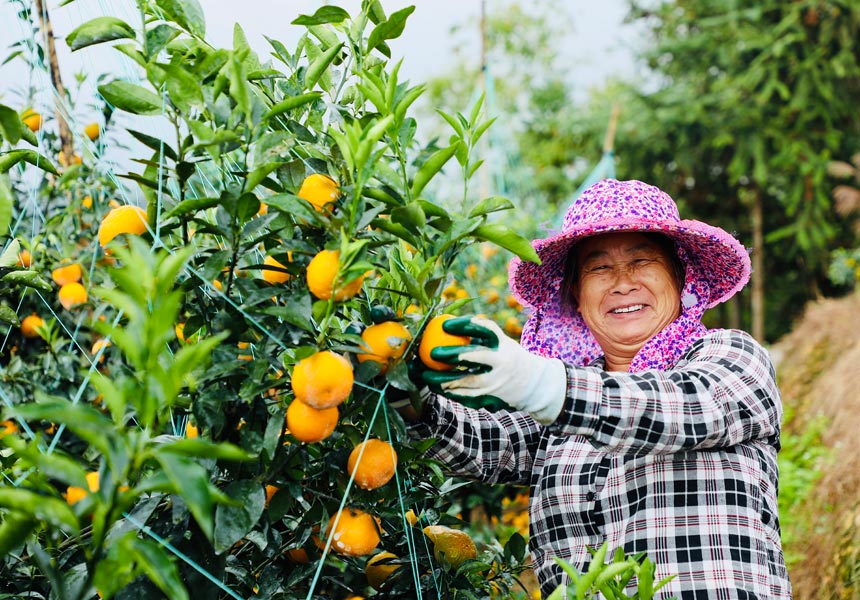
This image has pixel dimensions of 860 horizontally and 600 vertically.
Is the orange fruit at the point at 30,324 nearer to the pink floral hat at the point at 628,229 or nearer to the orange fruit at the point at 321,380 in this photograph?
the pink floral hat at the point at 628,229

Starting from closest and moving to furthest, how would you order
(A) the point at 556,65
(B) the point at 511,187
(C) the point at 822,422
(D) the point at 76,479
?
1. (D) the point at 76,479
2. (C) the point at 822,422
3. (B) the point at 511,187
4. (A) the point at 556,65

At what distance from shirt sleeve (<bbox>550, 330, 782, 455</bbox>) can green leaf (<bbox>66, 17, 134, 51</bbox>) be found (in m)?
0.72

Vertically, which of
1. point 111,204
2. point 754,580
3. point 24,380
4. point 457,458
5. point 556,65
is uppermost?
point 556,65

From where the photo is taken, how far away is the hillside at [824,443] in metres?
2.93

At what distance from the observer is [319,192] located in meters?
1.04

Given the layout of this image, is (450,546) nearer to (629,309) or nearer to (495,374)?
(495,374)

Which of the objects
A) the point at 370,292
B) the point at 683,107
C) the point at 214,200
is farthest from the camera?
the point at 683,107

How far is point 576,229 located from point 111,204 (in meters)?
1.27

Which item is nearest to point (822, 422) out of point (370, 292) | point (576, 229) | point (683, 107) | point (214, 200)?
point (576, 229)

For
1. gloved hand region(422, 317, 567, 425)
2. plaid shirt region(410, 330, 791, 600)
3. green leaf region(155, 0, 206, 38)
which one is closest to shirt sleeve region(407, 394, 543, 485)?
plaid shirt region(410, 330, 791, 600)

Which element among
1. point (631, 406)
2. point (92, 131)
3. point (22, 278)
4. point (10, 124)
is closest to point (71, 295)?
point (92, 131)

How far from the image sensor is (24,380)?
1.82 meters

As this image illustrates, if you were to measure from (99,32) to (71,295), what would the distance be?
3.64 feet

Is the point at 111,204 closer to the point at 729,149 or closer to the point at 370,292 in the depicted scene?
the point at 370,292
